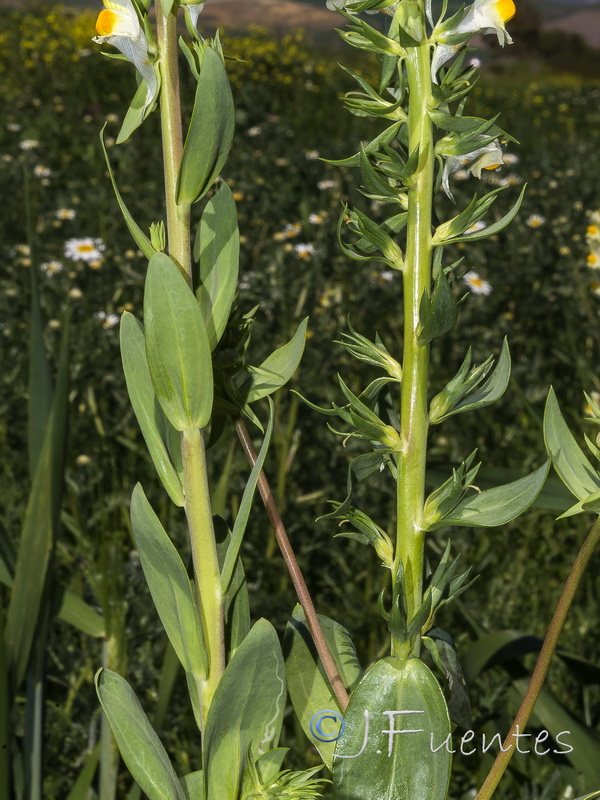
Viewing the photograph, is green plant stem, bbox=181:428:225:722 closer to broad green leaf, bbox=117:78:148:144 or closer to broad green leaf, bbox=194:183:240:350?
broad green leaf, bbox=194:183:240:350

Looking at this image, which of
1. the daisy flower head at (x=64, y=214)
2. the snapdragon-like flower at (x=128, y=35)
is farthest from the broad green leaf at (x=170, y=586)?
the daisy flower head at (x=64, y=214)

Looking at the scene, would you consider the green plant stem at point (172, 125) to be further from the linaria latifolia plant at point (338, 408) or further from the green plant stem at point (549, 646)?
the green plant stem at point (549, 646)

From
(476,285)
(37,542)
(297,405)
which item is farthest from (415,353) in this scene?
(476,285)

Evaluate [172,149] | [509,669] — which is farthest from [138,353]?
[509,669]

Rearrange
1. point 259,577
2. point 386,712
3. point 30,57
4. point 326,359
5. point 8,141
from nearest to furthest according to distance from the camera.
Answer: point 386,712 → point 259,577 → point 326,359 → point 8,141 → point 30,57

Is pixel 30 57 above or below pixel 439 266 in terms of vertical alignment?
below

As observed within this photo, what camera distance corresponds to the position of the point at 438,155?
482 mm

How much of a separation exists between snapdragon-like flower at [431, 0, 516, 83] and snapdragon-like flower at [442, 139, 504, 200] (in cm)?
5

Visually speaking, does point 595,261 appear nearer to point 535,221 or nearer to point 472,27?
point 535,221

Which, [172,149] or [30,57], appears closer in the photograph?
[172,149]

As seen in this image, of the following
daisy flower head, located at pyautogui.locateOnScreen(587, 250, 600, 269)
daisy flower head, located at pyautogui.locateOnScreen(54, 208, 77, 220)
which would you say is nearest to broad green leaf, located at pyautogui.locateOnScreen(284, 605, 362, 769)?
daisy flower head, located at pyautogui.locateOnScreen(587, 250, 600, 269)

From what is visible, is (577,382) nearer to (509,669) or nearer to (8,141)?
(509,669)

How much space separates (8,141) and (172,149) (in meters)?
4.76

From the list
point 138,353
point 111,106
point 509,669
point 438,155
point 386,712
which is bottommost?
point 111,106
